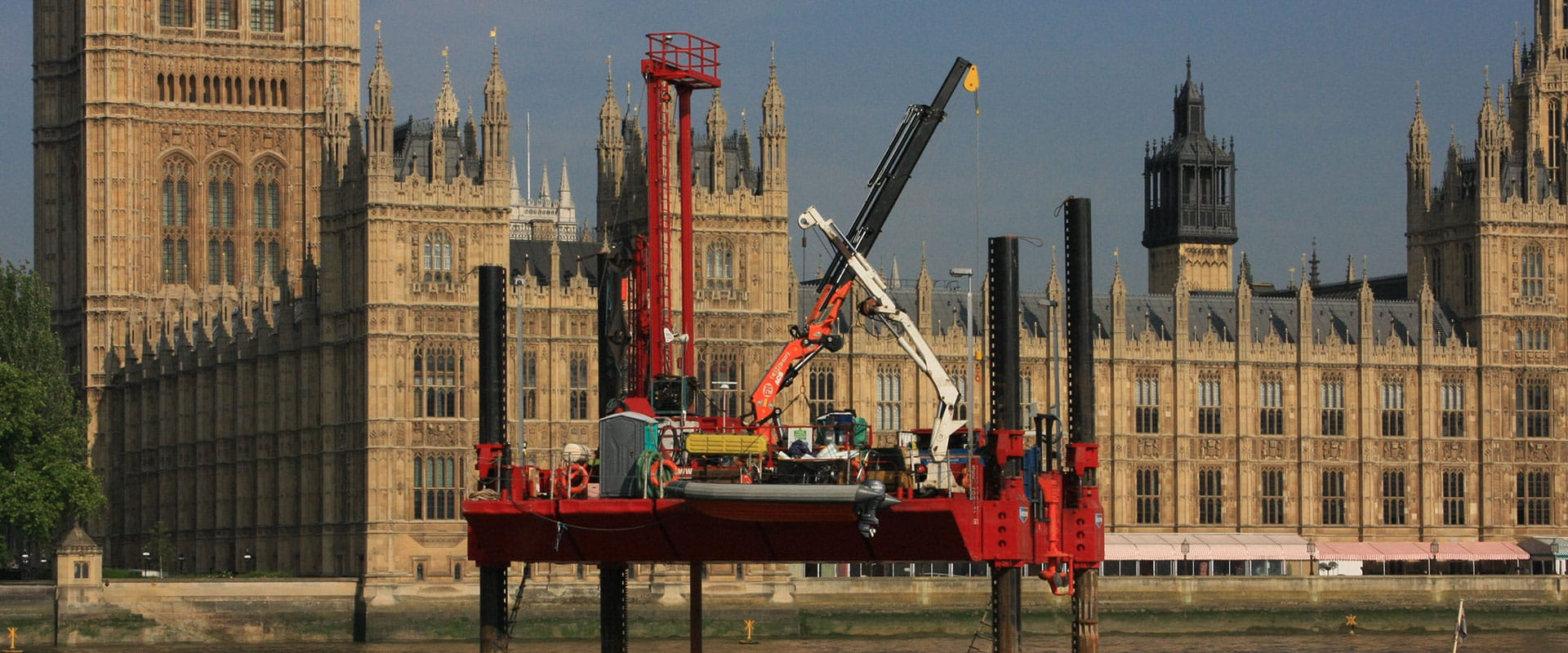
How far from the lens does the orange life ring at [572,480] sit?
66.2 m

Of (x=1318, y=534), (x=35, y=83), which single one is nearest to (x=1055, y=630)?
(x=1318, y=534)

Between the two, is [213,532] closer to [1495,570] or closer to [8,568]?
[8,568]

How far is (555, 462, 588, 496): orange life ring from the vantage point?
217ft

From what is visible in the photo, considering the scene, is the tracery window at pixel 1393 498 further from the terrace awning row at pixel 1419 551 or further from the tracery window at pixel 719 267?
the tracery window at pixel 719 267

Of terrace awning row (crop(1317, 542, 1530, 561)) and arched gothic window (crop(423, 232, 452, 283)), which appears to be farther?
terrace awning row (crop(1317, 542, 1530, 561))

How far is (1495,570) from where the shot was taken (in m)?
129

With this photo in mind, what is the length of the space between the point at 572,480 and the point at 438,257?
45196mm

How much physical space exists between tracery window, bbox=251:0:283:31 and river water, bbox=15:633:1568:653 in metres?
61.2

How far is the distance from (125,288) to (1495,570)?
66.6 metres

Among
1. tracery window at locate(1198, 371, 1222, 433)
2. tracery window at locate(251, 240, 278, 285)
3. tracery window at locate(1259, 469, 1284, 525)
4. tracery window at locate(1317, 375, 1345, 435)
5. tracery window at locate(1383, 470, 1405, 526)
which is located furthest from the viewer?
tracery window at locate(251, 240, 278, 285)

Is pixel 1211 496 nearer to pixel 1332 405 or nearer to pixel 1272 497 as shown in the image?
pixel 1272 497

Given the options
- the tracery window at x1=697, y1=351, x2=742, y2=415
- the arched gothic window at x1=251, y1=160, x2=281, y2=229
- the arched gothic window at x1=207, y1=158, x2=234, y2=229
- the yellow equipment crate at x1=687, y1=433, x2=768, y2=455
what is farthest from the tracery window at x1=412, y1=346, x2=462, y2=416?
the arched gothic window at x1=251, y1=160, x2=281, y2=229

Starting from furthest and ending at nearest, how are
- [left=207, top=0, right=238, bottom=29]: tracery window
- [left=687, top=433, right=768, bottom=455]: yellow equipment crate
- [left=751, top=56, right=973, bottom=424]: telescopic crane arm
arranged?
[left=207, top=0, right=238, bottom=29]: tracery window, [left=751, top=56, right=973, bottom=424]: telescopic crane arm, [left=687, top=433, right=768, bottom=455]: yellow equipment crate

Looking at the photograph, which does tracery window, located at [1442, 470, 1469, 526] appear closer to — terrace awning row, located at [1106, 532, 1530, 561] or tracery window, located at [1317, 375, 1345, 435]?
terrace awning row, located at [1106, 532, 1530, 561]
